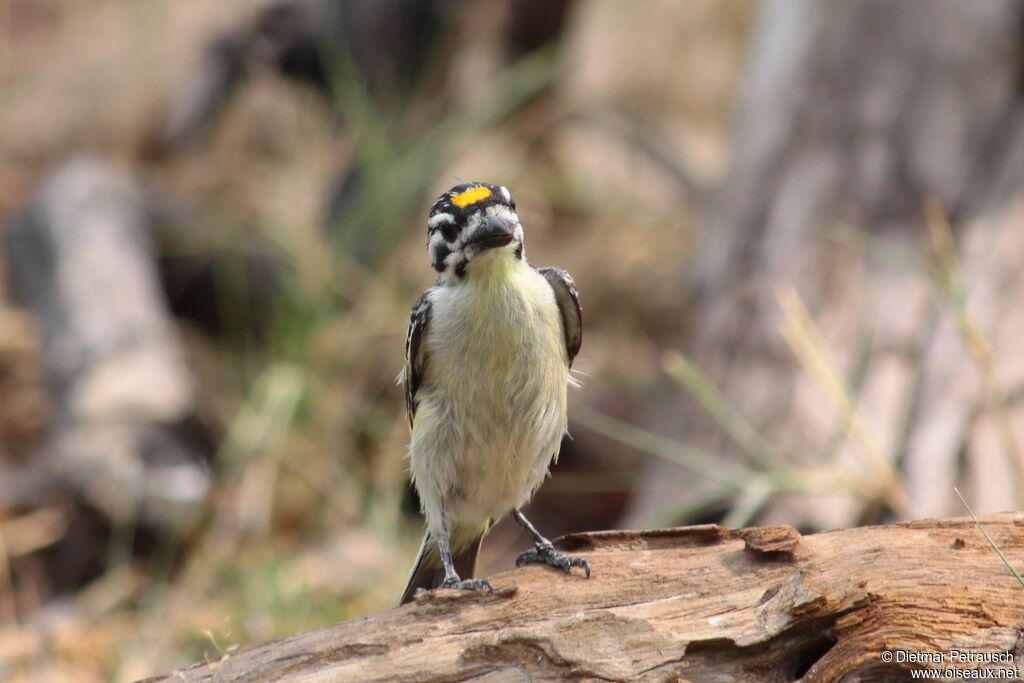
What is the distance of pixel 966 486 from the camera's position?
5.74 meters

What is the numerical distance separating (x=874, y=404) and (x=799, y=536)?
252cm

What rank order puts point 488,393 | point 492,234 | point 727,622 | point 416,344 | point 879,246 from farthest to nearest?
point 879,246 < point 416,344 < point 488,393 < point 492,234 < point 727,622

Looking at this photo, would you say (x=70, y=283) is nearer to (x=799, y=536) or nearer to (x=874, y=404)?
(x=874, y=404)

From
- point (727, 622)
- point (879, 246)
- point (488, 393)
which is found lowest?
point (727, 622)

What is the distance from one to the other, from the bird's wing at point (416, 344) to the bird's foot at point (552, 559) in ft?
2.96

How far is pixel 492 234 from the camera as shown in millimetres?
4430

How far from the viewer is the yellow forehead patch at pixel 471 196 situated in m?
4.48

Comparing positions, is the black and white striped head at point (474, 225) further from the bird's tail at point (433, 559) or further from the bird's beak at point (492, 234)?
the bird's tail at point (433, 559)

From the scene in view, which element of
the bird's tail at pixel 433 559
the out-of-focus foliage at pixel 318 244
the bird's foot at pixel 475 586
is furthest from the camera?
the out-of-focus foliage at pixel 318 244

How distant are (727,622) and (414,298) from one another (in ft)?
18.4

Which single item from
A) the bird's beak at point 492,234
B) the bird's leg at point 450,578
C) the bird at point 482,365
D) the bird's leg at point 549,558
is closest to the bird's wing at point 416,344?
the bird at point 482,365

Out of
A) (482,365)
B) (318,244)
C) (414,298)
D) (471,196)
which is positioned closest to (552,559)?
(482,365)

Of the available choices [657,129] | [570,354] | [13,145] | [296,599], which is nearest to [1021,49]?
[570,354]

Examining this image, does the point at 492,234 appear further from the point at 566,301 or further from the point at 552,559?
the point at 552,559
